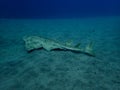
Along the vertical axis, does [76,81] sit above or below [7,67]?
above

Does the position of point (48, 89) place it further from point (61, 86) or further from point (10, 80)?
point (10, 80)

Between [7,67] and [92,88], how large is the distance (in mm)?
3567

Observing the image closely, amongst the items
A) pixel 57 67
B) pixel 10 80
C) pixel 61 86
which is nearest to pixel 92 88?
pixel 61 86

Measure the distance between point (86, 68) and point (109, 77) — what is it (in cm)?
95

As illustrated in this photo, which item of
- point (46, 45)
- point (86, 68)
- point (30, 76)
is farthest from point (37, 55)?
point (86, 68)

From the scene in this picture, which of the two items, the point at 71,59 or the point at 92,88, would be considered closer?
the point at 92,88

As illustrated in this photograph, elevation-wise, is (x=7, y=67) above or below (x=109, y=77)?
below

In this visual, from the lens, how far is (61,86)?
4.28 metres

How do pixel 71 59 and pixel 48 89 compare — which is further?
pixel 71 59

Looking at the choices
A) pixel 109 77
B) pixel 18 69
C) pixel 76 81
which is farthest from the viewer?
pixel 18 69

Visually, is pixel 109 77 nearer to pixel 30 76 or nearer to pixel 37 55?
pixel 30 76

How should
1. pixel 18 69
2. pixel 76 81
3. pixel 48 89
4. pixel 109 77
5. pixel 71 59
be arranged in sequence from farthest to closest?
pixel 71 59, pixel 18 69, pixel 109 77, pixel 76 81, pixel 48 89

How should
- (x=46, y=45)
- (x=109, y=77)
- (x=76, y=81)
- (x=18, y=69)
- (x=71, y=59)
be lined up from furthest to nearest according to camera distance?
(x=46, y=45)
(x=71, y=59)
(x=18, y=69)
(x=109, y=77)
(x=76, y=81)

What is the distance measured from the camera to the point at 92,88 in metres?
4.24
